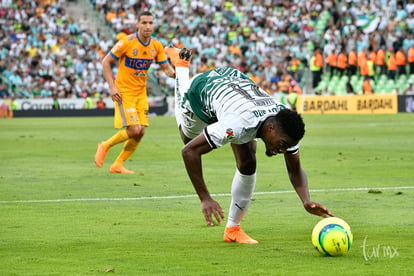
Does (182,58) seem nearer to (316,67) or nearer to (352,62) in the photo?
(352,62)

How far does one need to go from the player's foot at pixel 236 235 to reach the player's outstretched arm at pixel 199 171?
0.78m

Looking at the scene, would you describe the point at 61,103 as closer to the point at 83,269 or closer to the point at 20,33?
the point at 20,33

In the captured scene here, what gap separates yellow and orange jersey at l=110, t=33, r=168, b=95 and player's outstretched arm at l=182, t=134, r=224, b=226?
335 inches

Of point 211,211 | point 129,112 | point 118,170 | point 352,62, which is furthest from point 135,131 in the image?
point 352,62

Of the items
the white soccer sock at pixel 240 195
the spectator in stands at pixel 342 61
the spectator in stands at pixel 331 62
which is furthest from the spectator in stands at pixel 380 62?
the white soccer sock at pixel 240 195

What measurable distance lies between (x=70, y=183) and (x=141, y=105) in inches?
100

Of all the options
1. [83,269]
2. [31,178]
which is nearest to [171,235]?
[83,269]

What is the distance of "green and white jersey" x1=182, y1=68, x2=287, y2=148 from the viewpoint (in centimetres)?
770

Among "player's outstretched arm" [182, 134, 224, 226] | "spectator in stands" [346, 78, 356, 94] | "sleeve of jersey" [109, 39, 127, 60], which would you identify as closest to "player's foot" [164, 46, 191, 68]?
"player's outstretched arm" [182, 134, 224, 226]

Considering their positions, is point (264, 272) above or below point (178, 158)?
above

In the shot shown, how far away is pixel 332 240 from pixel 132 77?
9421 millimetres

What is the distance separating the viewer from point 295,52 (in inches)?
1891

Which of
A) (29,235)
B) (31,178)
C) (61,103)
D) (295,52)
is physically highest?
(29,235)

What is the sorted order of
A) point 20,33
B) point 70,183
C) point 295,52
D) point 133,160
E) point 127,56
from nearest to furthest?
point 70,183 < point 127,56 < point 133,160 < point 295,52 < point 20,33
